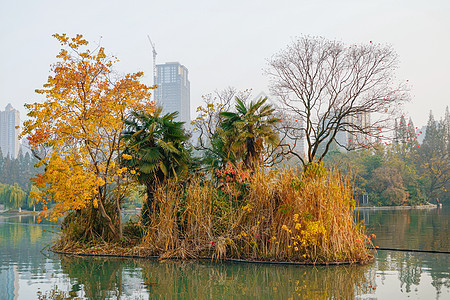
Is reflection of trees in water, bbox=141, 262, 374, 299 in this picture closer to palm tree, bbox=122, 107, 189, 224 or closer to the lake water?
the lake water

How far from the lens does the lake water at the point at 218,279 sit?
20.8 feet

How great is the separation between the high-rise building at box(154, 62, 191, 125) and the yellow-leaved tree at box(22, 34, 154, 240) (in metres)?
97.9

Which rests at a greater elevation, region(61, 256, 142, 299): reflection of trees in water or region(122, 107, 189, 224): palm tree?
region(122, 107, 189, 224): palm tree

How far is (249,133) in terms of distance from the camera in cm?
1086

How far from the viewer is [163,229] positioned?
9.52 metres

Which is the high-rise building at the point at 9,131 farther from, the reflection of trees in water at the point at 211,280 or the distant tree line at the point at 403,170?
the reflection of trees in water at the point at 211,280

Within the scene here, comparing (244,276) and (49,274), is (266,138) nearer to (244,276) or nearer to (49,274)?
(244,276)

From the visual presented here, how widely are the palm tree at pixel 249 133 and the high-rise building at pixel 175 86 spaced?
97719 millimetres

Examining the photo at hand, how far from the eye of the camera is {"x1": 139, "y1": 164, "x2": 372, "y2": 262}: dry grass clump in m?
8.38

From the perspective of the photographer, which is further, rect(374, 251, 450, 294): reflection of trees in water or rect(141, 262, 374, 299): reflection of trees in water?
rect(374, 251, 450, 294): reflection of trees in water

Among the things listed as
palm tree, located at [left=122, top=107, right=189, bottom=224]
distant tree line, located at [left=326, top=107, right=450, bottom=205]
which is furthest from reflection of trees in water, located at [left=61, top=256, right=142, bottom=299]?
distant tree line, located at [left=326, top=107, right=450, bottom=205]

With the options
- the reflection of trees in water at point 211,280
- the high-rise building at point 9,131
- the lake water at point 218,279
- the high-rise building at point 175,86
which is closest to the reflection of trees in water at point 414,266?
the lake water at point 218,279

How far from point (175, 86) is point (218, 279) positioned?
352 ft

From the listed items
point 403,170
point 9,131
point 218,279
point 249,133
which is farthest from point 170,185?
point 9,131
